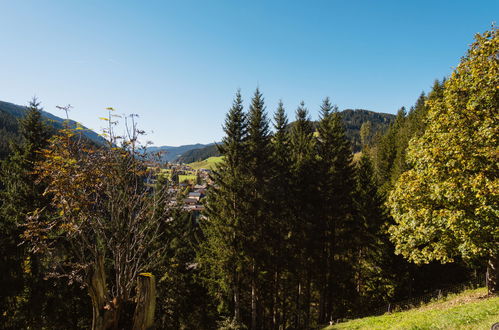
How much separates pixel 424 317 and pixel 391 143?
52.8 m

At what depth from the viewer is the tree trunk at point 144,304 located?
7605 mm

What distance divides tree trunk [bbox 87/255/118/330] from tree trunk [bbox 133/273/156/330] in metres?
0.69

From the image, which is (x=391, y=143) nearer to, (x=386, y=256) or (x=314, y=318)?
(x=386, y=256)

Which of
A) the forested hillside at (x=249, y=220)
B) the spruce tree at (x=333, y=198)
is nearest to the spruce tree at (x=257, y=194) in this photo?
the forested hillside at (x=249, y=220)

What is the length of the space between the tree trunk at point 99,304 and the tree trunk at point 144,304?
69 centimetres

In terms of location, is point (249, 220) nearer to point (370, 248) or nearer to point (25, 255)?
point (370, 248)

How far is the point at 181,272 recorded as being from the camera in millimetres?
27078

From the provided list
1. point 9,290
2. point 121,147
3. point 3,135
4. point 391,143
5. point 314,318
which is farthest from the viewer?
point 3,135

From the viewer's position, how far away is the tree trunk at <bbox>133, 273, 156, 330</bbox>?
25.0 feet

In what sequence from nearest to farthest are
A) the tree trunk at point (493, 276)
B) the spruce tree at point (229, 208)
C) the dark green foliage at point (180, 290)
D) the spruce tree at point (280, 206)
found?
1. the tree trunk at point (493, 276)
2. the spruce tree at point (229, 208)
3. the spruce tree at point (280, 206)
4. the dark green foliage at point (180, 290)

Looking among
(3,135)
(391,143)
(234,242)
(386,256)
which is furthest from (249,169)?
(3,135)

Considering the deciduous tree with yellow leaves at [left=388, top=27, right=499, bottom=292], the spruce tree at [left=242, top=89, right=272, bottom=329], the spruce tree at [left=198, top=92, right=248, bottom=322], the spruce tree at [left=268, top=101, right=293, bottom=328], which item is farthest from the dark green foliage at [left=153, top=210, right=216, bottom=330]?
the deciduous tree with yellow leaves at [left=388, top=27, right=499, bottom=292]

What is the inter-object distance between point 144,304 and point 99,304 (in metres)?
1.28

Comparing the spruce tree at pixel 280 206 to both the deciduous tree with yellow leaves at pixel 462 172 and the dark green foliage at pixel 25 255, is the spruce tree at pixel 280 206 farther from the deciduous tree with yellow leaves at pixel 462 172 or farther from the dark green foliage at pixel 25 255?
the dark green foliage at pixel 25 255
